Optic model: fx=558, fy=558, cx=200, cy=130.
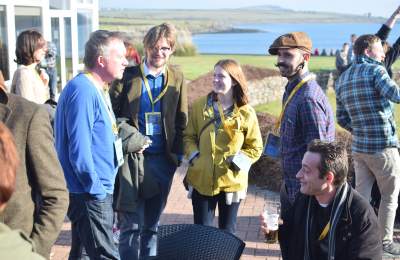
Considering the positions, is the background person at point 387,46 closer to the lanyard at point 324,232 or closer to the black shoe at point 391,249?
the black shoe at point 391,249

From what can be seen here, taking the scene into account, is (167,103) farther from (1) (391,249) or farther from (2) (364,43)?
(1) (391,249)

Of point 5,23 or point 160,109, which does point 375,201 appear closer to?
point 160,109

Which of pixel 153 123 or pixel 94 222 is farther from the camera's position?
pixel 153 123

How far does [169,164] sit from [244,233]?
1871 mm

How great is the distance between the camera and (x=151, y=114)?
4.36m

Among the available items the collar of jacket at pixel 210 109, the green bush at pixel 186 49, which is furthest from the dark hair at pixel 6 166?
the green bush at pixel 186 49

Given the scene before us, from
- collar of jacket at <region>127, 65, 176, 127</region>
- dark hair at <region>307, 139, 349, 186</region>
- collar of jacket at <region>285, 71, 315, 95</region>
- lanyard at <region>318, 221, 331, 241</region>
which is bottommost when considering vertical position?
lanyard at <region>318, 221, 331, 241</region>

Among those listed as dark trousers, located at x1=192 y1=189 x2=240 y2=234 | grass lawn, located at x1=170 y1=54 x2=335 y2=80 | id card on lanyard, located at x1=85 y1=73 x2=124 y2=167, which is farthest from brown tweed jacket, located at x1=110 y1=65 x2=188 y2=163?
grass lawn, located at x1=170 y1=54 x2=335 y2=80

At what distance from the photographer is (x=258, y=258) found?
17.4ft

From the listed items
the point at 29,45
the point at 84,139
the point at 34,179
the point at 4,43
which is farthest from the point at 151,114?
the point at 4,43

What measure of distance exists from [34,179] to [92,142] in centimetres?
98

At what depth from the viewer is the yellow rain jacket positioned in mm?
4285

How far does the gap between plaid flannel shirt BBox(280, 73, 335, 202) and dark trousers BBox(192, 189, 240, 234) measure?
1.76 feet

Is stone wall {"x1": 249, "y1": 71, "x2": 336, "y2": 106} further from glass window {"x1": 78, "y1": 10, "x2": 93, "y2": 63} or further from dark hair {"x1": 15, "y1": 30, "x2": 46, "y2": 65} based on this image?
dark hair {"x1": 15, "y1": 30, "x2": 46, "y2": 65}
